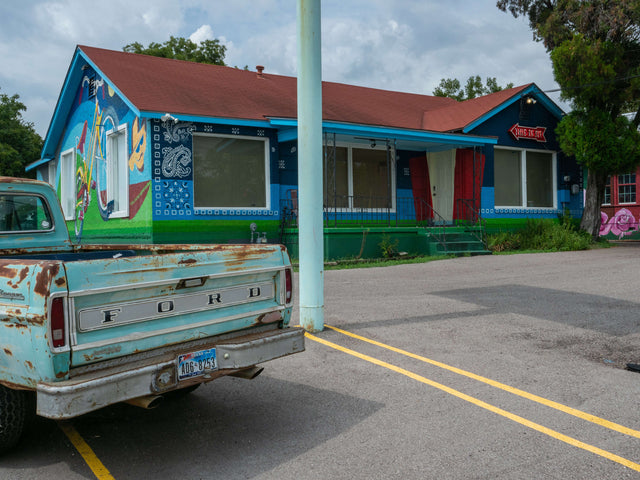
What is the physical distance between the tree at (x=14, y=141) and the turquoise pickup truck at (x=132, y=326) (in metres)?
26.7

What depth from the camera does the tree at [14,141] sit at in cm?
2845

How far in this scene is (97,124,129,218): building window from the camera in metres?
16.1

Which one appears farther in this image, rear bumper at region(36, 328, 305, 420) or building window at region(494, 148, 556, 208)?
building window at region(494, 148, 556, 208)

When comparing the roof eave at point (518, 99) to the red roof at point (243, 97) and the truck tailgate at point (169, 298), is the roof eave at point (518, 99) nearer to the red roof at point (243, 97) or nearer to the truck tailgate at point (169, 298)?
the red roof at point (243, 97)

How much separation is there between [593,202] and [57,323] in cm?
1976

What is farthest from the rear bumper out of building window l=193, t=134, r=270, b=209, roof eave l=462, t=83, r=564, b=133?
roof eave l=462, t=83, r=564, b=133

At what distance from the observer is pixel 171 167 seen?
1473cm

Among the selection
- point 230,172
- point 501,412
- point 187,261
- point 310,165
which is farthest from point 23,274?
point 230,172

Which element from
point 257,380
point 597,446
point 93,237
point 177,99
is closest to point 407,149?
point 177,99

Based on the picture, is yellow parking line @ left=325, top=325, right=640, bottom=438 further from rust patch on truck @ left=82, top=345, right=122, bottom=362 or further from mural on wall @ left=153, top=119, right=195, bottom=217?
mural on wall @ left=153, top=119, right=195, bottom=217

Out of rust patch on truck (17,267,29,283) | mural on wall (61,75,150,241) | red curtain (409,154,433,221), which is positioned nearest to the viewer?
rust patch on truck (17,267,29,283)

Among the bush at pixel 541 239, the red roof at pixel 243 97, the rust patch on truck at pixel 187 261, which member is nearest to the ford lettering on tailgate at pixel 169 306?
the rust patch on truck at pixel 187 261

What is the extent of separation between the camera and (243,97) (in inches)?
669

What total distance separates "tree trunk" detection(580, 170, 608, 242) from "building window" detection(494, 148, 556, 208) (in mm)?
1183
